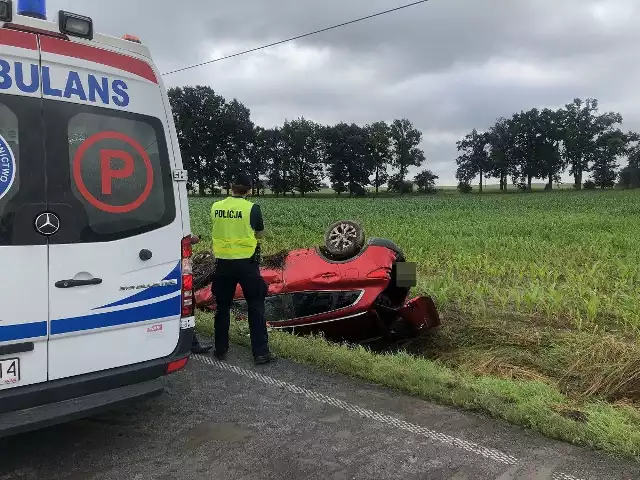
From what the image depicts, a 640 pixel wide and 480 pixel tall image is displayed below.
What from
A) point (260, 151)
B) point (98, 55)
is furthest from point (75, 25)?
point (260, 151)

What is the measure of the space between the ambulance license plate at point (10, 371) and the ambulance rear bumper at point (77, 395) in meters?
0.05

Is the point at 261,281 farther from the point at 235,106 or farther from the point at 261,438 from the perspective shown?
the point at 235,106

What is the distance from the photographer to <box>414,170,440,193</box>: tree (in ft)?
281

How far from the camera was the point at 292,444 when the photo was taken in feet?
10.8

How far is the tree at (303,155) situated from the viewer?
282 feet

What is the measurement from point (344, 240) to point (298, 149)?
81.4 m

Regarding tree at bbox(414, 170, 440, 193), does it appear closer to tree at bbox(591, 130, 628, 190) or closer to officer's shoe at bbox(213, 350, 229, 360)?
tree at bbox(591, 130, 628, 190)

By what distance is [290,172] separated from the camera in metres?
86.3

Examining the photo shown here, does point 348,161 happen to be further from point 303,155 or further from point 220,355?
point 220,355

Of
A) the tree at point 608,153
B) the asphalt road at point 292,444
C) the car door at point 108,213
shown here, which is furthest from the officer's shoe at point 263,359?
the tree at point 608,153

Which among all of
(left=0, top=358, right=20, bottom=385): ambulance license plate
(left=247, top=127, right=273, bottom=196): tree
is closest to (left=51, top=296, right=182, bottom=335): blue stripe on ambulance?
(left=0, top=358, right=20, bottom=385): ambulance license plate

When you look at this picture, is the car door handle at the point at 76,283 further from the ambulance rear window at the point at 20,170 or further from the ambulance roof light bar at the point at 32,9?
the ambulance roof light bar at the point at 32,9

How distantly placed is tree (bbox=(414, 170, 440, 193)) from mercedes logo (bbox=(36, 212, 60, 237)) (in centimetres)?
8416

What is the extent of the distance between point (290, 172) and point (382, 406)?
83.4 meters
